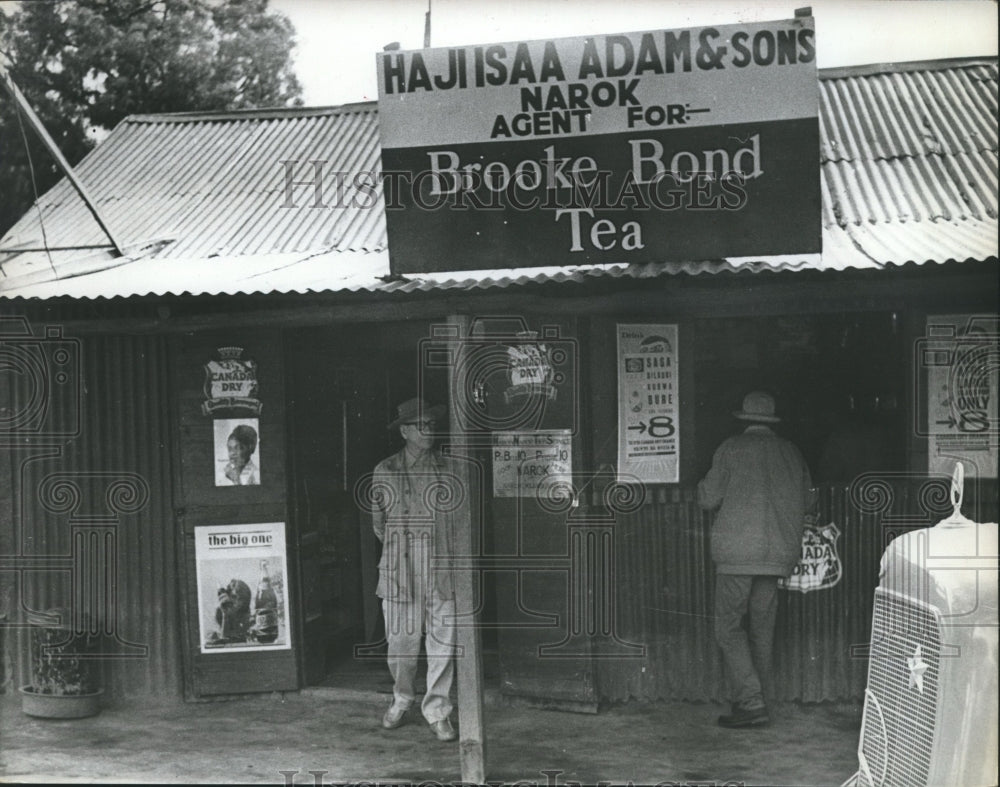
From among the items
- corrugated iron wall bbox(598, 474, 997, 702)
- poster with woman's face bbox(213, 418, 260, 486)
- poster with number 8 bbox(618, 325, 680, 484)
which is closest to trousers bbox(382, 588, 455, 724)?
corrugated iron wall bbox(598, 474, 997, 702)

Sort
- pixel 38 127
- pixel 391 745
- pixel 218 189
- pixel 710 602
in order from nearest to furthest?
pixel 38 127, pixel 391 745, pixel 710 602, pixel 218 189

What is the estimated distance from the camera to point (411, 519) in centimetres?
675

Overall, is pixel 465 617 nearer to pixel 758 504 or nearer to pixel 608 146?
A: pixel 758 504

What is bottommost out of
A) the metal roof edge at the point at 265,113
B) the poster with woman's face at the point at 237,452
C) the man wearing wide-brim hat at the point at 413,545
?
the man wearing wide-brim hat at the point at 413,545

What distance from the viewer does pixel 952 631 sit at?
429cm

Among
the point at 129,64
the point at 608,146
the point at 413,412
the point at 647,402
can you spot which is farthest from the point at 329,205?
the point at 129,64

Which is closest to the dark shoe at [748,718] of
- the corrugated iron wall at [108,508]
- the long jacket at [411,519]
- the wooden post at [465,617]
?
the wooden post at [465,617]

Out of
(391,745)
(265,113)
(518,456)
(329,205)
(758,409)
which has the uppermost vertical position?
(265,113)

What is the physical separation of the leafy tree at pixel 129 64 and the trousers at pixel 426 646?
22.6 feet

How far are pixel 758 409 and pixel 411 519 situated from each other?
234 centimetres

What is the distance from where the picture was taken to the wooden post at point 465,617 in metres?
5.66

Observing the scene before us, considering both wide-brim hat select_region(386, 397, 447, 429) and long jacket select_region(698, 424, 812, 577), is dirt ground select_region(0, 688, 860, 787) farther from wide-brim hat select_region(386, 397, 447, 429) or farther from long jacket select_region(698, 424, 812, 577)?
wide-brim hat select_region(386, 397, 447, 429)

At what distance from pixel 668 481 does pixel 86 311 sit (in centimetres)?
410

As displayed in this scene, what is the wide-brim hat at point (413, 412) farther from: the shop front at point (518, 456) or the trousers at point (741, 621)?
the trousers at point (741, 621)
